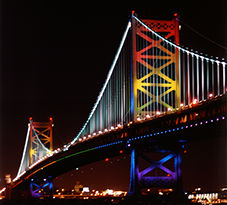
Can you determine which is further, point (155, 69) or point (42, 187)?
point (42, 187)

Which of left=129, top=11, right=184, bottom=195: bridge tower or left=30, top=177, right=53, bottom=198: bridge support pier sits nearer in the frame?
left=129, top=11, right=184, bottom=195: bridge tower

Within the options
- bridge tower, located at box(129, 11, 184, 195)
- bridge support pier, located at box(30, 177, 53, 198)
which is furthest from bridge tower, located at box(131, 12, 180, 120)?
bridge support pier, located at box(30, 177, 53, 198)

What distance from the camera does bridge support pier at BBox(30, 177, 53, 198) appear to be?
64731 mm

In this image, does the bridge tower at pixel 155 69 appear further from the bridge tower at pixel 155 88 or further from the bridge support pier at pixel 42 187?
the bridge support pier at pixel 42 187

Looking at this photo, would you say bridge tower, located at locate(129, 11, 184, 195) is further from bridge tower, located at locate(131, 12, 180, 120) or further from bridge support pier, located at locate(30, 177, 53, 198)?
bridge support pier, located at locate(30, 177, 53, 198)

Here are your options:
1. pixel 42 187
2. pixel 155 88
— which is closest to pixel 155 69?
pixel 155 88

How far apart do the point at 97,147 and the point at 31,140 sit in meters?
39.2

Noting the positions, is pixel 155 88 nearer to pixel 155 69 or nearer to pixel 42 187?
pixel 155 69

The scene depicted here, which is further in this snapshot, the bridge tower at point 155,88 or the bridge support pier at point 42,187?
the bridge support pier at point 42,187

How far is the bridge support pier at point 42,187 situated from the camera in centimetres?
6473

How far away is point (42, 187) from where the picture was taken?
66688 mm

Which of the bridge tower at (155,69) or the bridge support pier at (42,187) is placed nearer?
the bridge tower at (155,69)

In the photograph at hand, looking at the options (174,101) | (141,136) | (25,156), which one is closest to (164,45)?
(174,101)

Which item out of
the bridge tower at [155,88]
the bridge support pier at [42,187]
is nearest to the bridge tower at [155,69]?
the bridge tower at [155,88]
